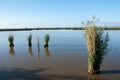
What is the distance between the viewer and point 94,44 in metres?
13.5

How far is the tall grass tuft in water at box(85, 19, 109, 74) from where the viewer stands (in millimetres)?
13555

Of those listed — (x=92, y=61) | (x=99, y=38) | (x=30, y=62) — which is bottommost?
(x=30, y=62)

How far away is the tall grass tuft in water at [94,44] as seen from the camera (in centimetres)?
1355

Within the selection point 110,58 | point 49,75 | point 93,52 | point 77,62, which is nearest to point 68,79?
point 49,75

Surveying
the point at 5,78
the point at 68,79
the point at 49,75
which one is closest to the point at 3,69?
the point at 5,78

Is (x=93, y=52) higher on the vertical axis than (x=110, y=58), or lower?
higher

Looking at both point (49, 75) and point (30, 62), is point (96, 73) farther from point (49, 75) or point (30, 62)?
point (30, 62)

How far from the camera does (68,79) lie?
41.0ft

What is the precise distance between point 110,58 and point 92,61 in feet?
17.6

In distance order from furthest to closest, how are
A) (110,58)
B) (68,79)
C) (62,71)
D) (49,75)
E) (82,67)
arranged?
(110,58) < (82,67) < (62,71) < (49,75) < (68,79)

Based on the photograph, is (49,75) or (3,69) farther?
(3,69)

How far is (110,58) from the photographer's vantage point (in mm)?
18578

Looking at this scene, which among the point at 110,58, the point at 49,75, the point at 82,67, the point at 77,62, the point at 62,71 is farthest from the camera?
the point at 110,58

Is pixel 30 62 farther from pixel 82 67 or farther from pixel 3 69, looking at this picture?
pixel 82 67
